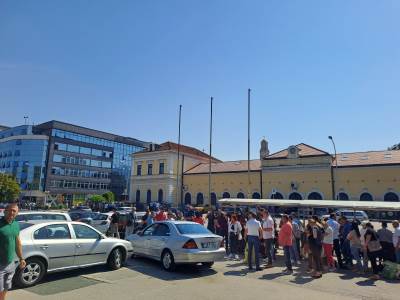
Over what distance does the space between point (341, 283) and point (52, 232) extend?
810cm

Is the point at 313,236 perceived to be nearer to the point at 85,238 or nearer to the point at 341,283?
the point at 341,283

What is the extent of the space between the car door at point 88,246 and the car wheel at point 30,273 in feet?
3.37

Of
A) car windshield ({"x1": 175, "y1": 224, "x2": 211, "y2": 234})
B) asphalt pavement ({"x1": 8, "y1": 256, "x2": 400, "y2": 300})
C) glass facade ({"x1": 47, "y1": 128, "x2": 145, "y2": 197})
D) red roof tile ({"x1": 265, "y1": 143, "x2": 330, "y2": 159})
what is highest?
glass facade ({"x1": 47, "y1": 128, "x2": 145, "y2": 197})

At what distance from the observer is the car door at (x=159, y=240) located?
1027cm

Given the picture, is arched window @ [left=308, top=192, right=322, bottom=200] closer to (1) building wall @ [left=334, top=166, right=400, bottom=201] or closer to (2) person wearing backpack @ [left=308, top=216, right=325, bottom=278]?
(1) building wall @ [left=334, top=166, right=400, bottom=201]

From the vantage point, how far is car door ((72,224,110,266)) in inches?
352

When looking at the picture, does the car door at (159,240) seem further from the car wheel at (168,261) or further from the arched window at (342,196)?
the arched window at (342,196)

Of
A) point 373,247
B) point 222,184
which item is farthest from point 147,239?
point 222,184

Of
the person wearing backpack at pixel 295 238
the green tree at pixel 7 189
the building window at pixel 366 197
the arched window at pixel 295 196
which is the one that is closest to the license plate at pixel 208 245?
the person wearing backpack at pixel 295 238

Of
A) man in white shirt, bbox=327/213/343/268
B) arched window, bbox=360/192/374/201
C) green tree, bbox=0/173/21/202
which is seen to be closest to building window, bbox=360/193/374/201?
arched window, bbox=360/192/374/201

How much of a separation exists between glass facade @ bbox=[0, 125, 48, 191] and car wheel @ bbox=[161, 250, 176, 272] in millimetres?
75741

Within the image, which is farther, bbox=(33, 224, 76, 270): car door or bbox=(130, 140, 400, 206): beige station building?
bbox=(130, 140, 400, 206): beige station building

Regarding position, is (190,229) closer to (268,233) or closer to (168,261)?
(168,261)

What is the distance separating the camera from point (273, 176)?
46.0 metres
